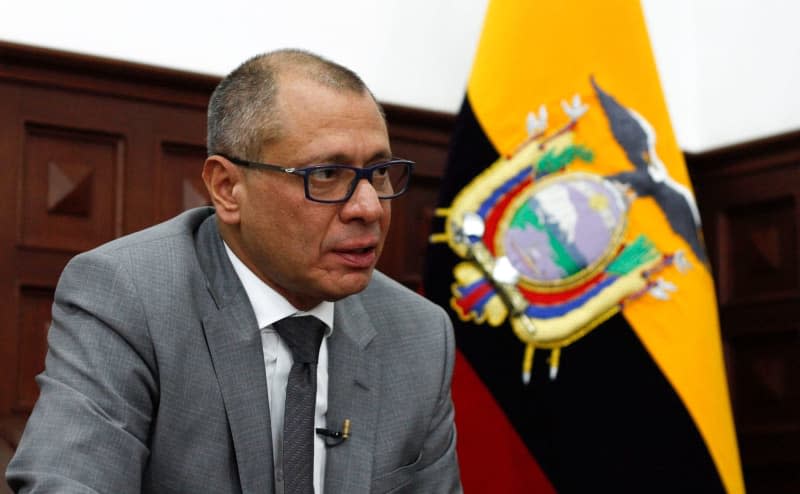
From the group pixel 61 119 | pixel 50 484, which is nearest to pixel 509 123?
pixel 61 119

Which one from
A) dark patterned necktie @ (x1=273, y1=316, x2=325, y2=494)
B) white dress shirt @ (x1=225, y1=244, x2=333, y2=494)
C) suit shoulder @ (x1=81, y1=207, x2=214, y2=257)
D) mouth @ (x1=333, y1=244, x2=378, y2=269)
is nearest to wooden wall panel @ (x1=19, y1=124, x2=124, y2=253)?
suit shoulder @ (x1=81, y1=207, x2=214, y2=257)

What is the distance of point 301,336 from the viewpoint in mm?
1866

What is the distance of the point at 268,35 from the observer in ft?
10.7

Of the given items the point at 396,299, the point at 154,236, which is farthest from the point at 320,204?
the point at 396,299

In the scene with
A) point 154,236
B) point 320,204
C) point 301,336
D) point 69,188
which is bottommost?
point 69,188

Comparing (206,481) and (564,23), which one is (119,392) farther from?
(564,23)

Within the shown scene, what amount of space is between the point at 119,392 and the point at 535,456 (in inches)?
57.5

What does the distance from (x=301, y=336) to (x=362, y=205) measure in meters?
0.26

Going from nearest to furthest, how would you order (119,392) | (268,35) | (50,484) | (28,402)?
1. (50,484)
2. (119,392)
3. (28,402)
4. (268,35)

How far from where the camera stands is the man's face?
1740 mm

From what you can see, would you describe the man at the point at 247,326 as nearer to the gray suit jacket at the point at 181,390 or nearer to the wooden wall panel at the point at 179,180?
the gray suit jacket at the point at 181,390

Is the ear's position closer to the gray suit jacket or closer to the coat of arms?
the gray suit jacket

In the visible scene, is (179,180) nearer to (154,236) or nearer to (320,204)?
(154,236)

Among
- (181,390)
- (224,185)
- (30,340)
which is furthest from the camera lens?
(30,340)
